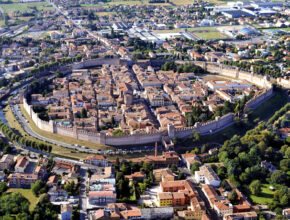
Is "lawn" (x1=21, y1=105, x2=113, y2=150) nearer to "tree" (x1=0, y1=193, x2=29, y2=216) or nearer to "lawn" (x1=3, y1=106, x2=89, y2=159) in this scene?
"lawn" (x1=3, y1=106, x2=89, y2=159)

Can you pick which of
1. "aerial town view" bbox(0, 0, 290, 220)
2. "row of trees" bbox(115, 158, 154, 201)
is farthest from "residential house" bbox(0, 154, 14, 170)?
"row of trees" bbox(115, 158, 154, 201)

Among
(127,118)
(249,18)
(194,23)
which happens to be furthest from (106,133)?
(249,18)

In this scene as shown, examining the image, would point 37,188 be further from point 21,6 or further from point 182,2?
point 182,2

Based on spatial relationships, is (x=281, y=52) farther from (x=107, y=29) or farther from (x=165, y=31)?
(x=107, y=29)

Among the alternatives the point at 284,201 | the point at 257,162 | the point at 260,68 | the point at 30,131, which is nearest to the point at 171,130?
the point at 257,162

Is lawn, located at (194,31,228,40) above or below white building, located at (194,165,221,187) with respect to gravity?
above

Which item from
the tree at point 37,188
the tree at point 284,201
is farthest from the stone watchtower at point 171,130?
the tree at point 37,188

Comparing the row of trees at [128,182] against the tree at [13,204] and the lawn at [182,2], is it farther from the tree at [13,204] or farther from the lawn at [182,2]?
the lawn at [182,2]

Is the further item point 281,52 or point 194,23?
point 194,23
